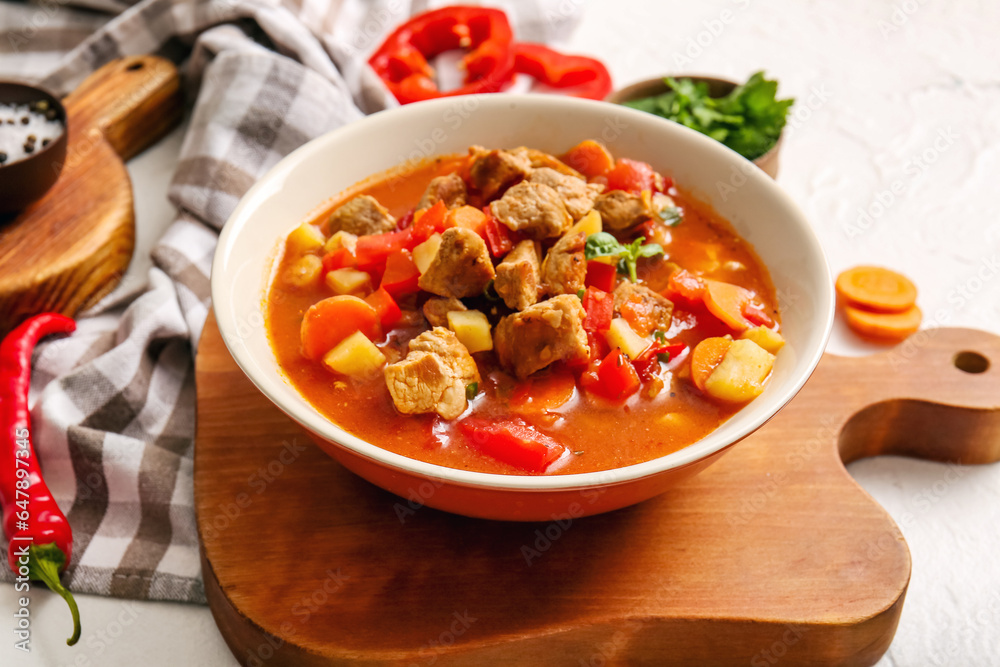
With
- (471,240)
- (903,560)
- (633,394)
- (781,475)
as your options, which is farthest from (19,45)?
(903,560)

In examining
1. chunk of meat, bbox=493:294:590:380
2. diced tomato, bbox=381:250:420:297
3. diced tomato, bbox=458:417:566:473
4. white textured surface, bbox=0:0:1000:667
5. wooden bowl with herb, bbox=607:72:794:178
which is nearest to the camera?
diced tomato, bbox=458:417:566:473

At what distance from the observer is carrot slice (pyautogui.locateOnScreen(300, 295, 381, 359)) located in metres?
3.04

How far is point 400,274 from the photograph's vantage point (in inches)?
128

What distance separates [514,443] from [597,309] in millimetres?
647

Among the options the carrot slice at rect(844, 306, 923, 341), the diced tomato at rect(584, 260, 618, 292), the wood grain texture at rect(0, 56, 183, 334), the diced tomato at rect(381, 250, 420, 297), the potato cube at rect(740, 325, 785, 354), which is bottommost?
the wood grain texture at rect(0, 56, 183, 334)

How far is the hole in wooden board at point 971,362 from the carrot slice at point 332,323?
239cm

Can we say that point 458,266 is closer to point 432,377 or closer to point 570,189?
point 432,377

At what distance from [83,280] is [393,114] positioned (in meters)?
1.71

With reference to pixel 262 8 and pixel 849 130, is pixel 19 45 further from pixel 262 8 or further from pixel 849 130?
pixel 849 130

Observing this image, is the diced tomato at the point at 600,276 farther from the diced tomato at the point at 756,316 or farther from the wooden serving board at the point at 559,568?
the wooden serving board at the point at 559,568

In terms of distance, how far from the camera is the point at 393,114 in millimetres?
3729

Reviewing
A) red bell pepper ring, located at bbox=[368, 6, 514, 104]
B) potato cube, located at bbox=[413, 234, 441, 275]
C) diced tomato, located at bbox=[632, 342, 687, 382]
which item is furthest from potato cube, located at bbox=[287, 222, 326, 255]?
red bell pepper ring, located at bbox=[368, 6, 514, 104]

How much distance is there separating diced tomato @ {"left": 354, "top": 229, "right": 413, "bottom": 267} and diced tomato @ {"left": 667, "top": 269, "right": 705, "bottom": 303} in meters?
1.00

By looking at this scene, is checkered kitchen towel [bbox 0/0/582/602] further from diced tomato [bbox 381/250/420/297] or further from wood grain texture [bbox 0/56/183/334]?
diced tomato [bbox 381/250/420/297]
